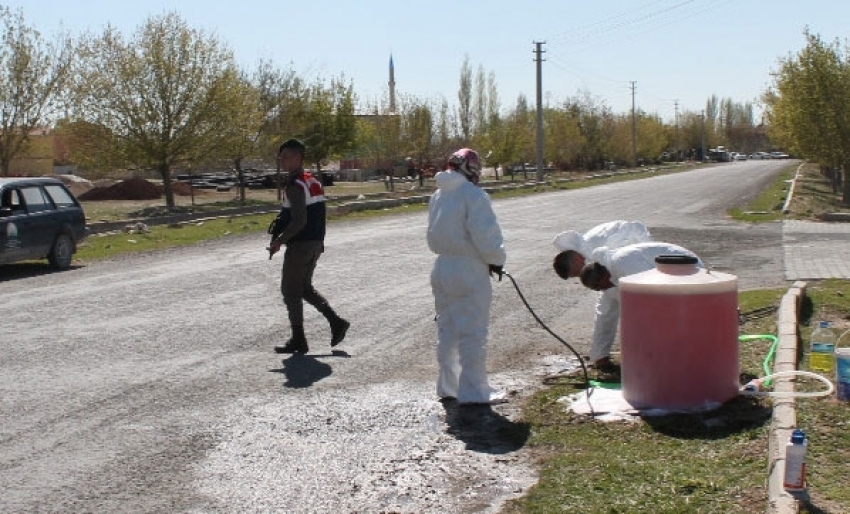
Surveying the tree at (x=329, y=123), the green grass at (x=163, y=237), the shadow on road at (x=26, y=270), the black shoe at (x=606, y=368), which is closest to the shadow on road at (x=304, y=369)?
the black shoe at (x=606, y=368)

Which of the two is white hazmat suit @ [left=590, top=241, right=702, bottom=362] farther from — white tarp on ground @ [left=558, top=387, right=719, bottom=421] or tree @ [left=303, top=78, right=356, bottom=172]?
tree @ [left=303, top=78, right=356, bottom=172]

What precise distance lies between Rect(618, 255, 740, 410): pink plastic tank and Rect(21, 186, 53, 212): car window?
1326cm

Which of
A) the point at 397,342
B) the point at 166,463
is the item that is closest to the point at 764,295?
the point at 397,342

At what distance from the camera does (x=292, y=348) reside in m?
9.20

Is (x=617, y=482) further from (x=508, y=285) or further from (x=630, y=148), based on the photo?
(x=630, y=148)

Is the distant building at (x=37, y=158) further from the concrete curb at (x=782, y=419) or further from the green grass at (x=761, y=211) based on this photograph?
the concrete curb at (x=782, y=419)

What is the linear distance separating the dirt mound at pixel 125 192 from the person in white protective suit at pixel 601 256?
132 feet

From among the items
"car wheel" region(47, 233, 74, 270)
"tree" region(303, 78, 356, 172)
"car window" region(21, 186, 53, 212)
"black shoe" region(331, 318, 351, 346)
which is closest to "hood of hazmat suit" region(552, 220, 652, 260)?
"black shoe" region(331, 318, 351, 346)

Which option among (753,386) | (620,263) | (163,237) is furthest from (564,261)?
(163,237)

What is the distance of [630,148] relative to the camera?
103 m

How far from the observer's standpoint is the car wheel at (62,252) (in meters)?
17.2

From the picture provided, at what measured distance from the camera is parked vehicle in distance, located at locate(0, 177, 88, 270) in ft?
53.6

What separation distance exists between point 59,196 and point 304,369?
37.1 ft

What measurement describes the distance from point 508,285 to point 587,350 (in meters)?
4.60
